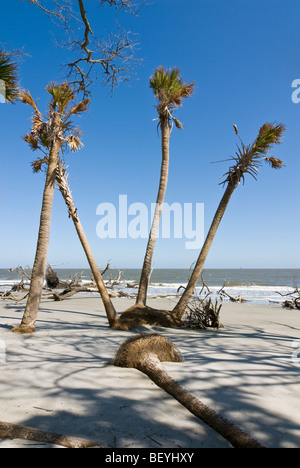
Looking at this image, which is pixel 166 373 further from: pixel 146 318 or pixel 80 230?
pixel 80 230

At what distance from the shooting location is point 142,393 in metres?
3.30

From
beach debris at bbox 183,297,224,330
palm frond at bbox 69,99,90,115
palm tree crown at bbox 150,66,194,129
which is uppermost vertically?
palm tree crown at bbox 150,66,194,129

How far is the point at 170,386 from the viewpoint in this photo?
3.27 meters

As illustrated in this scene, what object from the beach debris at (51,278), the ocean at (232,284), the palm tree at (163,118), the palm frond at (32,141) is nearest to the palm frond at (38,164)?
the palm frond at (32,141)

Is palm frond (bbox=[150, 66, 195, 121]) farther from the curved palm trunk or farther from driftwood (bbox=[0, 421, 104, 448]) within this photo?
driftwood (bbox=[0, 421, 104, 448])

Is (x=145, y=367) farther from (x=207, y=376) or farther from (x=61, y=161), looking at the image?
(x=61, y=161)

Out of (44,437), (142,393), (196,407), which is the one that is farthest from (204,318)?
(44,437)

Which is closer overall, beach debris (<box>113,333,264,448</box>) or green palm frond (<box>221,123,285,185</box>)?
beach debris (<box>113,333,264,448</box>)

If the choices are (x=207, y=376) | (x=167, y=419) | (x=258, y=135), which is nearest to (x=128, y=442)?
(x=167, y=419)

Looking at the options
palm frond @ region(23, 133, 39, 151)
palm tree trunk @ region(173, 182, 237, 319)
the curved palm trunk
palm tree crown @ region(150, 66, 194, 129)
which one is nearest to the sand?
the curved palm trunk

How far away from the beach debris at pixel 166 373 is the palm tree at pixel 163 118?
15.1 ft

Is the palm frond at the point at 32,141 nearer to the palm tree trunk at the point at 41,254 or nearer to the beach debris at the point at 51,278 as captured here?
the palm tree trunk at the point at 41,254

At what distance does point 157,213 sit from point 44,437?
7252 millimetres

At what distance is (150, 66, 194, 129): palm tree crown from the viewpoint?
9.09 m
